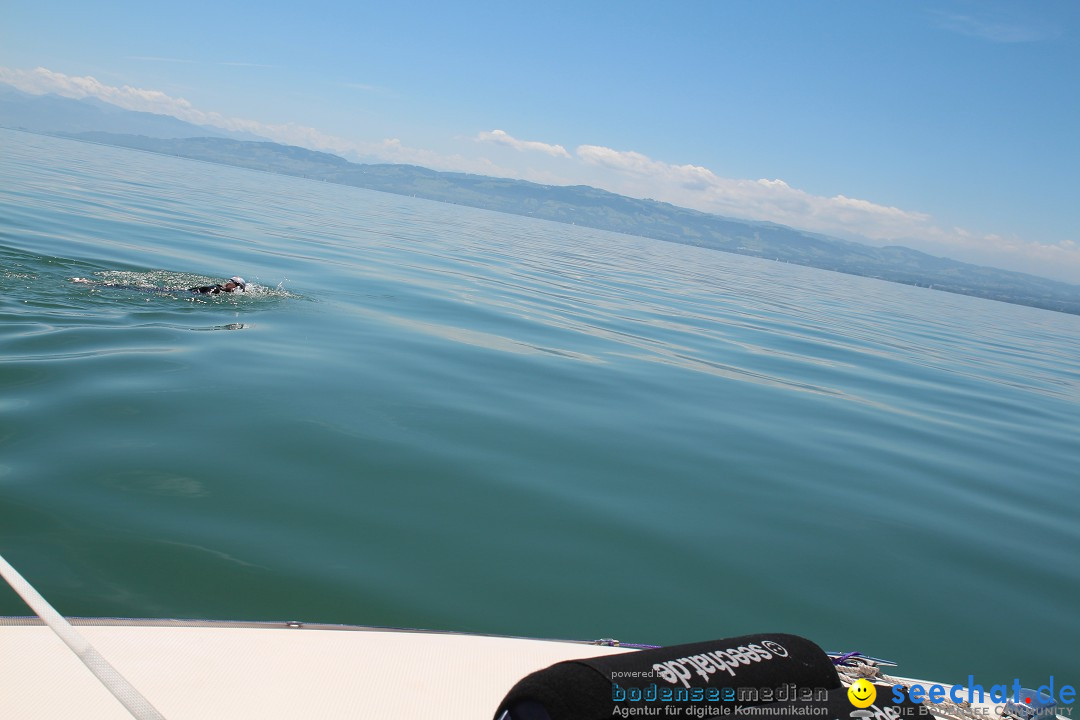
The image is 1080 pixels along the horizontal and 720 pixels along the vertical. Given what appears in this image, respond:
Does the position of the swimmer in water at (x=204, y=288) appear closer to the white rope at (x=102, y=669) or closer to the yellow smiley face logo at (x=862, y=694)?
the white rope at (x=102, y=669)

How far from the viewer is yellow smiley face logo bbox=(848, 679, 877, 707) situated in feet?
7.49

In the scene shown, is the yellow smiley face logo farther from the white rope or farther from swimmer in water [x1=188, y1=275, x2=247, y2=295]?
swimmer in water [x1=188, y1=275, x2=247, y2=295]

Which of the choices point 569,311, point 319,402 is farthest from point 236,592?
point 569,311

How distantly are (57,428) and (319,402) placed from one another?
236 centimetres

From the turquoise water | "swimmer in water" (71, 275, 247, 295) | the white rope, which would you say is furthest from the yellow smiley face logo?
"swimmer in water" (71, 275, 247, 295)

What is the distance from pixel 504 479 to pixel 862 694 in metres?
4.46

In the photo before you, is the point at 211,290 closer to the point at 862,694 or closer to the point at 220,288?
the point at 220,288

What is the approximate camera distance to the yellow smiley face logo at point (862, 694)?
228 centimetres

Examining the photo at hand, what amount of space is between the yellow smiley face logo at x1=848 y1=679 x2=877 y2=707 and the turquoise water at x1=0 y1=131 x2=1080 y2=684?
7.53 feet

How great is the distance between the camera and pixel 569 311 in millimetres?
17703

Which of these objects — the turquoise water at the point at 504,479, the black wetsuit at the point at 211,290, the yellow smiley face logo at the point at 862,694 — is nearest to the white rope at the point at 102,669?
the turquoise water at the point at 504,479

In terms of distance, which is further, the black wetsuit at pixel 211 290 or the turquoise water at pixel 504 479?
the black wetsuit at pixel 211 290

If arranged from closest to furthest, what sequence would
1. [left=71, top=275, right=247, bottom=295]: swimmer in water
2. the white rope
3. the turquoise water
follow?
the white rope → the turquoise water → [left=71, top=275, right=247, bottom=295]: swimmer in water

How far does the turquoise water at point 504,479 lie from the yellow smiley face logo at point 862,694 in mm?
2296
